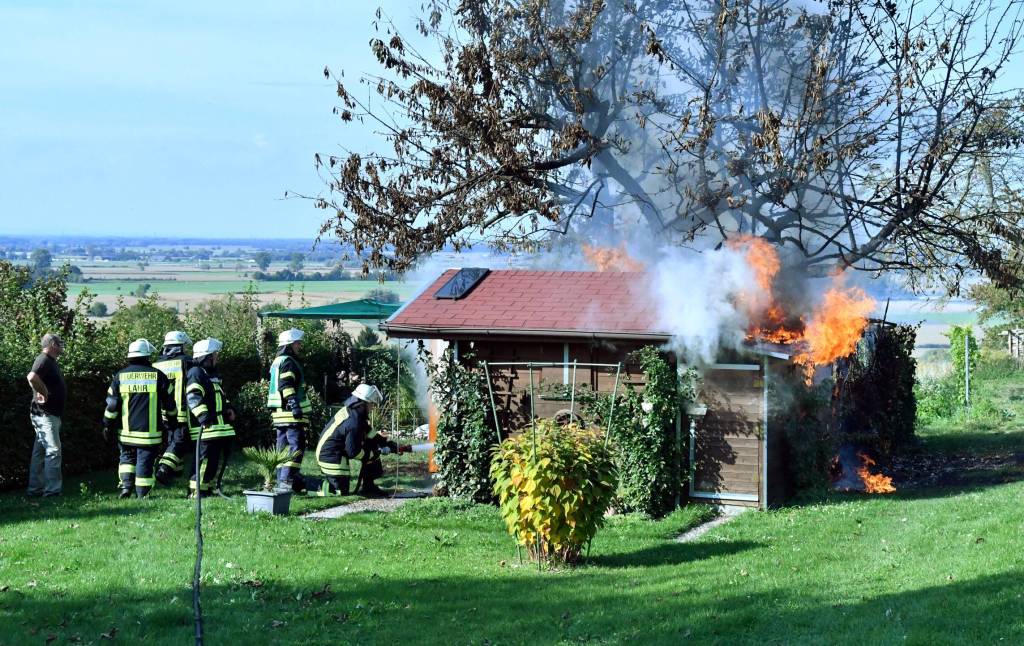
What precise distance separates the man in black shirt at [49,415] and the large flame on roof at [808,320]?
30.1 feet

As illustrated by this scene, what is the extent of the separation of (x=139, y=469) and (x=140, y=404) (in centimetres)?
85

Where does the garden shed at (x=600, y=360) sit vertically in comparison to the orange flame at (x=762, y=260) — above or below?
below

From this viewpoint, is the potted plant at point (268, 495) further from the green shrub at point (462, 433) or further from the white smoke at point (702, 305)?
the white smoke at point (702, 305)

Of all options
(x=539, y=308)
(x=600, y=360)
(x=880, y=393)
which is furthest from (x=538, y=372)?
(x=880, y=393)

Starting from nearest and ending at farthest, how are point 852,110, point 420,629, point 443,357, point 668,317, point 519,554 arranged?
point 420,629 < point 519,554 < point 668,317 < point 443,357 < point 852,110

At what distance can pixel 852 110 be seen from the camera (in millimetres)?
20656

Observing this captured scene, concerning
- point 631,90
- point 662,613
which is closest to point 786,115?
point 631,90

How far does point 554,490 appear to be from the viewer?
35.0ft

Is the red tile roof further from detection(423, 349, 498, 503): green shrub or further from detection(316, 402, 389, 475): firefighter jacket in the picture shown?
detection(316, 402, 389, 475): firefighter jacket

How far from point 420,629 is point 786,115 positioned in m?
15.1

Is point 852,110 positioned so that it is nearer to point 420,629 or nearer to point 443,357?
point 443,357

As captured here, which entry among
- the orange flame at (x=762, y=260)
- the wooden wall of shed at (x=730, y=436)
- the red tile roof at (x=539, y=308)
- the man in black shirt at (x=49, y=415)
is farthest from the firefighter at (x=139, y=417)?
the orange flame at (x=762, y=260)

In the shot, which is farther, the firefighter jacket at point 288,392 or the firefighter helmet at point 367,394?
the firefighter jacket at point 288,392

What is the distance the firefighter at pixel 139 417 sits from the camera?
14.2m
